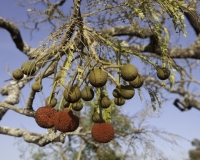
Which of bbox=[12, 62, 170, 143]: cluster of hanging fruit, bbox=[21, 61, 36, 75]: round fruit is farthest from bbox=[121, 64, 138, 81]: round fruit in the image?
bbox=[21, 61, 36, 75]: round fruit

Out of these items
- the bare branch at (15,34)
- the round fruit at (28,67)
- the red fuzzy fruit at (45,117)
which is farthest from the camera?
the bare branch at (15,34)

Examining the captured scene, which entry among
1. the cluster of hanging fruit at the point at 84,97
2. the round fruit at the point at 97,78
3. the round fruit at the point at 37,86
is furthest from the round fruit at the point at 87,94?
the round fruit at the point at 37,86

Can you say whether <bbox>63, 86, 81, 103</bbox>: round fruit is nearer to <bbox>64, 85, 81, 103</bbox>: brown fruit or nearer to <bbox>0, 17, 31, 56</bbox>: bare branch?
<bbox>64, 85, 81, 103</bbox>: brown fruit

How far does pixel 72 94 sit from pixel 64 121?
12 cm

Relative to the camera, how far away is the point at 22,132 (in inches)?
126

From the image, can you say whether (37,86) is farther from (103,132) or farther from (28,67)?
(103,132)

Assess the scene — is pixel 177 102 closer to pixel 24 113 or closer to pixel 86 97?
pixel 24 113

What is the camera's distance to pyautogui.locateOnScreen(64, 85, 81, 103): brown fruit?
3.72 ft

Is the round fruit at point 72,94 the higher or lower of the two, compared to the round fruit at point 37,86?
higher

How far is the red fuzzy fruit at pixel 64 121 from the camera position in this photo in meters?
1.17

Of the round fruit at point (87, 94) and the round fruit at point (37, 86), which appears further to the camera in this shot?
the round fruit at point (37, 86)

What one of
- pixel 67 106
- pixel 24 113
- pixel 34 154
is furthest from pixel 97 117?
pixel 34 154

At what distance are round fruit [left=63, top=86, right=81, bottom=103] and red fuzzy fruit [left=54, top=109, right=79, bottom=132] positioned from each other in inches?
3.5

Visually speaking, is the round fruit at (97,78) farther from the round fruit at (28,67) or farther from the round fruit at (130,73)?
the round fruit at (28,67)
